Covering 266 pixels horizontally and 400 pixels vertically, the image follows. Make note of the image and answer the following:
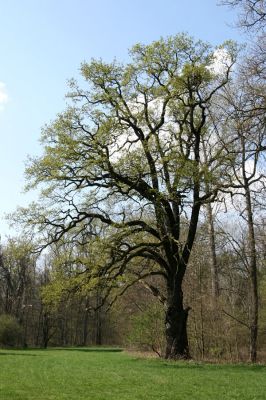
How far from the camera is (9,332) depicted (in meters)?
43.3

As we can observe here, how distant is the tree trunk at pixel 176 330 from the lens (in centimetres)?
2124

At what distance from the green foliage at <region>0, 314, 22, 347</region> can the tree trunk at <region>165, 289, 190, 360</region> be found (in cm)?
2568

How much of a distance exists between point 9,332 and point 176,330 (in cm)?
2649

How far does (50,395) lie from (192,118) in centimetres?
1517

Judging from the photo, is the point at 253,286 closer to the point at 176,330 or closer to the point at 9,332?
the point at 176,330

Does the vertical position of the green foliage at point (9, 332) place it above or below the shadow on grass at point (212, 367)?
above

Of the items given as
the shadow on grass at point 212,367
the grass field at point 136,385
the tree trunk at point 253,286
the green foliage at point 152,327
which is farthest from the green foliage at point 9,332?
the grass field at point 136,385

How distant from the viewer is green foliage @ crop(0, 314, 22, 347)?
1694 inches

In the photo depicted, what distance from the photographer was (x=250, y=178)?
76.6 ft

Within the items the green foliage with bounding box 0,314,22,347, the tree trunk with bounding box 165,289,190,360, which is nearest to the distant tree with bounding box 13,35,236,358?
the tree trunk with bounding box 165,289,190,360

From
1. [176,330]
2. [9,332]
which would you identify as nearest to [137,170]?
[176,330]

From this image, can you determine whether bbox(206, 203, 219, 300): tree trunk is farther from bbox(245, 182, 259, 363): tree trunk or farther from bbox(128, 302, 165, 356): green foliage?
bbox(128, 302, 165, 356): green foliage

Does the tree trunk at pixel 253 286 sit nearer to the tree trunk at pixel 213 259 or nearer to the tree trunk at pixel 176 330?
the tree trunk at pixel 213 259

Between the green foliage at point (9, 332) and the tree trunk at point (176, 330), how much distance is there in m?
25.7
